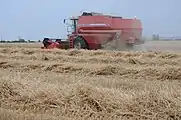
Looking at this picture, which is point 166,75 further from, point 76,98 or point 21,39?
point 21,39

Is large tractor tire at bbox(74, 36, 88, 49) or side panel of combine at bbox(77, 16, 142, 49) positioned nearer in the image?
side panel of combine at bbox(77, 16, 142, 49)

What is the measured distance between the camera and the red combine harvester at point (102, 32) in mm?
22844

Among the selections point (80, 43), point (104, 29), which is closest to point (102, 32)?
point (104, 29)

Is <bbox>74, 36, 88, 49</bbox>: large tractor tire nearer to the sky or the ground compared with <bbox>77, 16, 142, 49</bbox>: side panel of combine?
nearer to the ground

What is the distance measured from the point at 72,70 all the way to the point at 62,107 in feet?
20.8

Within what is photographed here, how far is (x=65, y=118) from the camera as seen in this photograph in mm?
6113

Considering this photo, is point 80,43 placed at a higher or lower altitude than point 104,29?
lower

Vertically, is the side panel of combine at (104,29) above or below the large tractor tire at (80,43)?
above

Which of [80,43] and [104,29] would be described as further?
[80,43]

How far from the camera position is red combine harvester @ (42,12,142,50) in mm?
22844

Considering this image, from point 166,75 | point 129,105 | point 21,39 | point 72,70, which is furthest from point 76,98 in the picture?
point 21,39

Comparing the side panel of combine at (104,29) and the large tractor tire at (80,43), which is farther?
the large tractor tire at (80,43)

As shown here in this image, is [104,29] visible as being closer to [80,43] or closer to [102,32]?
[102,32]

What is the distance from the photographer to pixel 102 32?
22969mm
